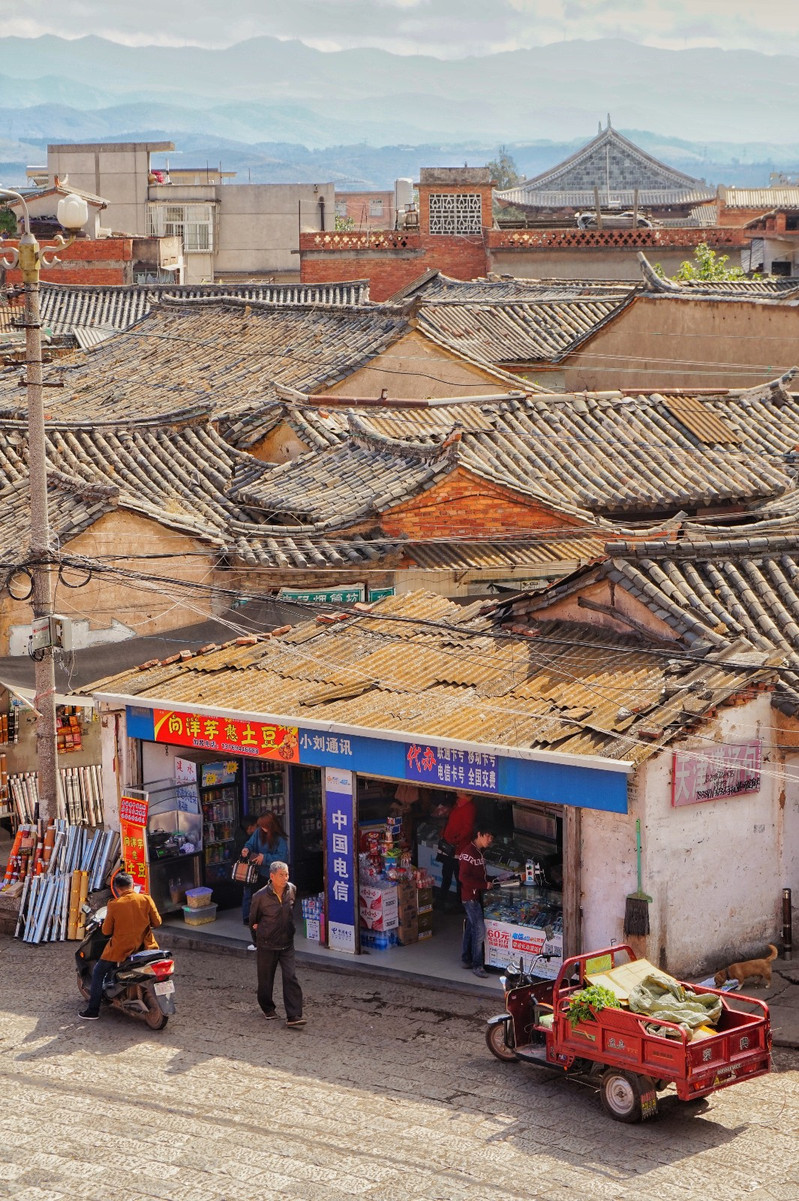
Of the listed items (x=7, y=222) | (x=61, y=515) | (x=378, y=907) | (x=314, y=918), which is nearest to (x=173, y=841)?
(x=314, y=918)

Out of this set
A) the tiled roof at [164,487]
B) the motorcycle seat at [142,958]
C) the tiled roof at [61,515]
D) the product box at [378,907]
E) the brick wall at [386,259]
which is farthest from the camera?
the brick wall at [386,259]

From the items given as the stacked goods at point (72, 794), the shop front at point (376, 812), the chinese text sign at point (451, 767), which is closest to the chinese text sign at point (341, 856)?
the shop front at point (376, 812)

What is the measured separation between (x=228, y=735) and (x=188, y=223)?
66.1 meters

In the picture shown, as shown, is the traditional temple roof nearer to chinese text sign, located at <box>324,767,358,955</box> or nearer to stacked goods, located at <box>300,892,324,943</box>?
stacked goods, located at <box>300,892,324,943</box>

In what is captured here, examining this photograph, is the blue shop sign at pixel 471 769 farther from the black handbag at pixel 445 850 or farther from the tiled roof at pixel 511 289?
the tiled roof at pixel 511 289

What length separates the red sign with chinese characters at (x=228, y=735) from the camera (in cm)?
1816


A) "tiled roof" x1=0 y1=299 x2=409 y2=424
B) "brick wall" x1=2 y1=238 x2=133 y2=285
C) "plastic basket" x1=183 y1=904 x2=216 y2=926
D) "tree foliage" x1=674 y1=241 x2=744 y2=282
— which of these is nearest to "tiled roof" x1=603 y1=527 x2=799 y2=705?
"plastic basket" x1=183 y1=904 x2=216 y2=926

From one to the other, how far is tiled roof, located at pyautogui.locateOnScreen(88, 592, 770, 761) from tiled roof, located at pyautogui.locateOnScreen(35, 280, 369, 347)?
103 ft

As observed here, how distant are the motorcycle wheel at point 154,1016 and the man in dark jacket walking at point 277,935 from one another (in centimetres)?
97

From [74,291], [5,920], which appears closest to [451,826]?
[5,920]

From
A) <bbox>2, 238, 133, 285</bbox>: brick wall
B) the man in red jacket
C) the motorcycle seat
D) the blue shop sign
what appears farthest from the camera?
<bbox>2, 238, 133, 285</bbox>: brick wall

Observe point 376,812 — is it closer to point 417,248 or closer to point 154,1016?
point 154,1016

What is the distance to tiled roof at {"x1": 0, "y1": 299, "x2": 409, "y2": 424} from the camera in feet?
118

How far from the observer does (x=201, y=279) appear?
7925 centimetres
